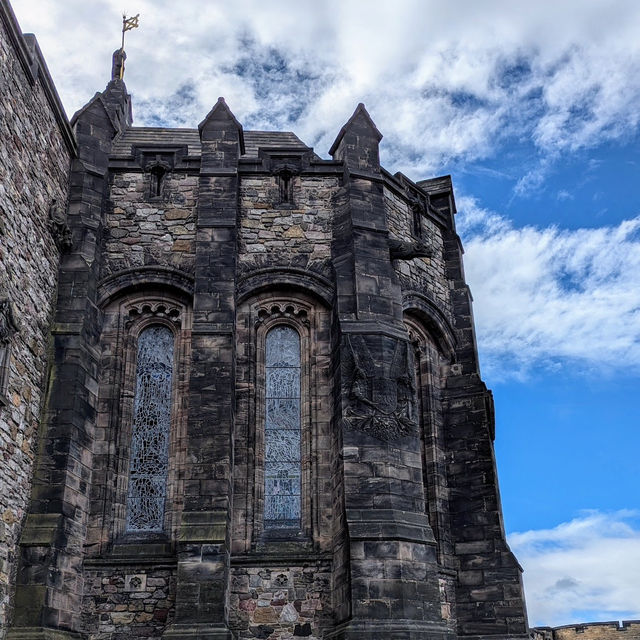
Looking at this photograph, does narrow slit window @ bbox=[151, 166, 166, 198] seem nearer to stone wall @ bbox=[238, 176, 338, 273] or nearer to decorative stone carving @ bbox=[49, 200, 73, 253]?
stone wall @ bbox=[238, 176, 338, 273]

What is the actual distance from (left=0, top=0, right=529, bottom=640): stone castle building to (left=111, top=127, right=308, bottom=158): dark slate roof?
3.01m

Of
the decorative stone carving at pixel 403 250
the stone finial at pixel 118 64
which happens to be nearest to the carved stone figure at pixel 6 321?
the decorative stone carving at pixel 403 250

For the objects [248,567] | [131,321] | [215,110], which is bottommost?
[248,567]

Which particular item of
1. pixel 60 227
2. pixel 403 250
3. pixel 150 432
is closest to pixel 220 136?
pixel 60 227

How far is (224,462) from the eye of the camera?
518 inches

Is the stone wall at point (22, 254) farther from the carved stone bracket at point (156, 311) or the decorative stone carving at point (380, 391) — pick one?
the decorative stone carving at point (380, 391)

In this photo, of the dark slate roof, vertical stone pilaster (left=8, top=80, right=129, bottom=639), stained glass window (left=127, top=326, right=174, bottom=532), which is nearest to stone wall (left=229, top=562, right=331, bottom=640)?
stained glass window (left=127, top=326, right=174, bottom=532)

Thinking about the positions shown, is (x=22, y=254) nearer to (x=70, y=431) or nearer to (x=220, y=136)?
(x=70, y=431)

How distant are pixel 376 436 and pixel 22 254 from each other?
6063 millimetres

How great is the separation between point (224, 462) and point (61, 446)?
2490 mm

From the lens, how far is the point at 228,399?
13625 millimetres

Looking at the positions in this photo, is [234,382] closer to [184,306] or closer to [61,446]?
[184,306]

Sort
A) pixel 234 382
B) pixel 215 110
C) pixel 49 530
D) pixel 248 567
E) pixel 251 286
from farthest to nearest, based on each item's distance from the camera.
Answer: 1. pixel 215 110
2. pixel 251 286
3. pixel 234 382
4. pixel 248 567
5. pixel 49 530

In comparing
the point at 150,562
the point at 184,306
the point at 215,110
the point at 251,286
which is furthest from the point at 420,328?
the point at 150,562
